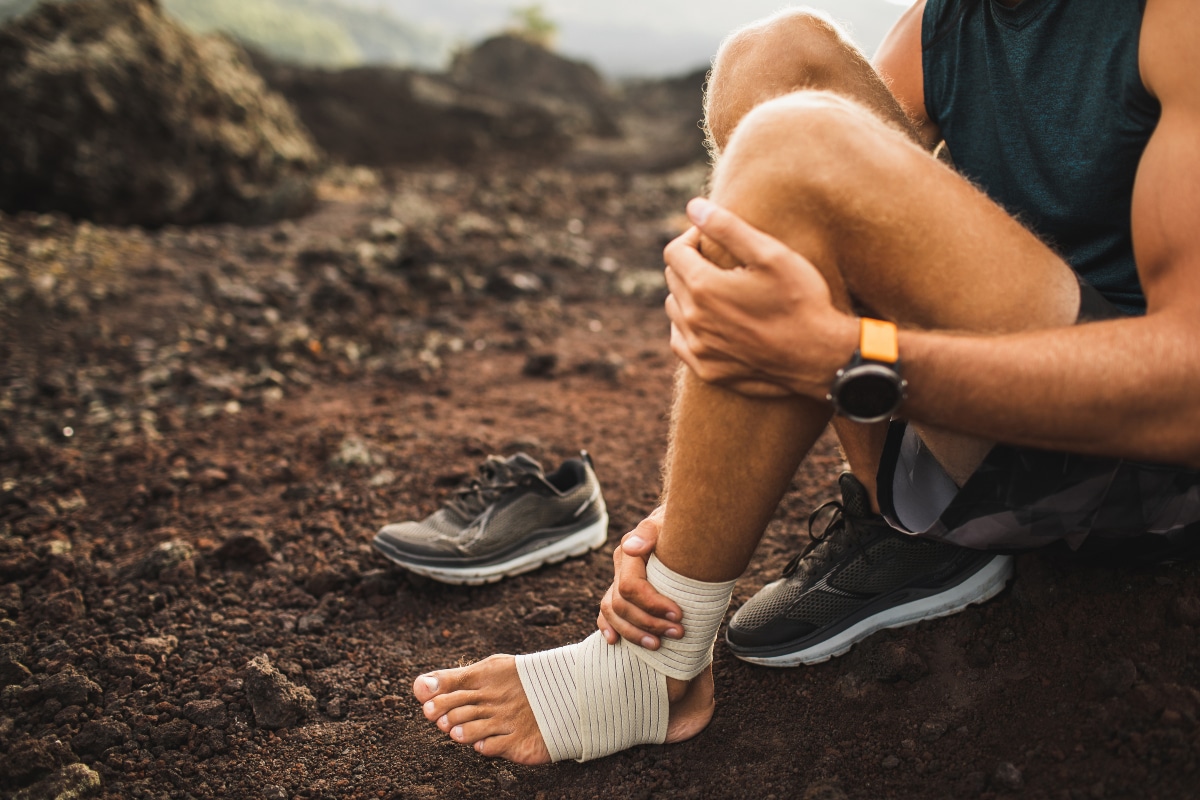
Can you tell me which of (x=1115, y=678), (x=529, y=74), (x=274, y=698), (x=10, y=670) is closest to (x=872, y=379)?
(x=1115, y=678)

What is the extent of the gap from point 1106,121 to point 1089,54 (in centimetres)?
14

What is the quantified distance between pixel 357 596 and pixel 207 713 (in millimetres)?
500

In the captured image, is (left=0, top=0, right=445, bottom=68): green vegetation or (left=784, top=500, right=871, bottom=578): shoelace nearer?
(left=784, top=500, right=871, bottom=578): shoelace

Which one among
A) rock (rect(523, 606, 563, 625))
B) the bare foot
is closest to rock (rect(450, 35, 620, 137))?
rock (rect(523, 606, 563, 625))

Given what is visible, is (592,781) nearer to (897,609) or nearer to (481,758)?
(481,758)

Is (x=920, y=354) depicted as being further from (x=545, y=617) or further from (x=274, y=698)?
(x=274, y=698)

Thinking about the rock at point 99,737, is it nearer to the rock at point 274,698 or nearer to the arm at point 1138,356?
Result: the rock at point 274,698

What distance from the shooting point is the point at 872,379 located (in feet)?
3.76

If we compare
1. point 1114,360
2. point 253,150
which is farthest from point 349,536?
point 253,150

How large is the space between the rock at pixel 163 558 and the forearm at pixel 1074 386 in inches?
77.5

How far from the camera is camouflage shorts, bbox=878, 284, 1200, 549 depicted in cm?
125

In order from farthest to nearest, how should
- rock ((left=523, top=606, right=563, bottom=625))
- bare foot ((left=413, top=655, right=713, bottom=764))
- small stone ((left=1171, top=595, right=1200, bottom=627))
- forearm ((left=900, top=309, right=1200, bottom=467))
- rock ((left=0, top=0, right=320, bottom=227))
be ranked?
rock ((left=0, top=0, right=320, bottom=227)) < rock ((left=523, top=606, right=563, bottom=625)) < bare foot ((left=413, top=655, right=713, bottom=764)) < small stone ((left=1171, top=595, right=1200, bottom=627)) < forearm ((left=900, top=309, right=1200, bottom=467))

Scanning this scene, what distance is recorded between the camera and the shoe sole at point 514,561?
207 cm

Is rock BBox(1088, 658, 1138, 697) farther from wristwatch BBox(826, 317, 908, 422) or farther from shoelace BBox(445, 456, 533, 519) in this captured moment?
shoelace BBox(445, 456, 533, 519)
